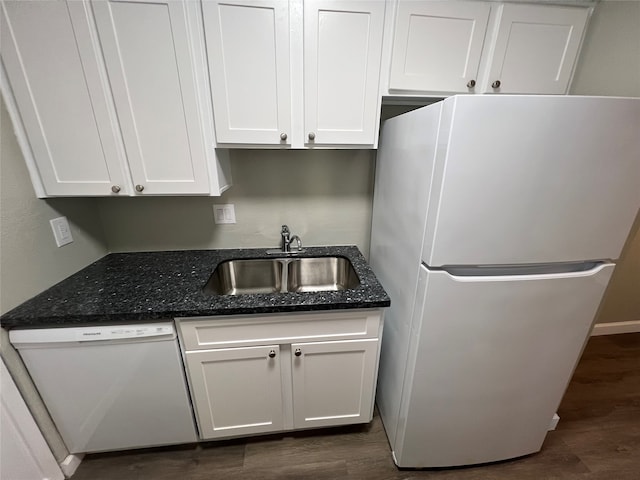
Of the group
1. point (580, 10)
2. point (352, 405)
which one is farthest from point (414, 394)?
point (580, 10)

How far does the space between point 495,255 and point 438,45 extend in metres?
0.96

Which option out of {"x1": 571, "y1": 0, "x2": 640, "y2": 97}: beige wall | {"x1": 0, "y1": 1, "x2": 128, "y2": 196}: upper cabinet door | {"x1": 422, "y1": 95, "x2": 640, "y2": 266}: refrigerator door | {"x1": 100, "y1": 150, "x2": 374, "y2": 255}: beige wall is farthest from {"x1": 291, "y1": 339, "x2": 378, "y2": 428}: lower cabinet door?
{"x1": 571, "y1": 0, "x2": 640, "y2": 97}: beige wall

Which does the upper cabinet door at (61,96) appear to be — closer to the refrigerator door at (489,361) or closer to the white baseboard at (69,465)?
the white baseboard at (69,465)

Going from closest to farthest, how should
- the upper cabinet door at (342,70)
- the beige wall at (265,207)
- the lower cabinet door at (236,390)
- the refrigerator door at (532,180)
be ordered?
the refrigerator door at (532,180) < the upper cabinet door at (342,70) < the lower cabinet door at (236,390) < the beige wall at (265,207)

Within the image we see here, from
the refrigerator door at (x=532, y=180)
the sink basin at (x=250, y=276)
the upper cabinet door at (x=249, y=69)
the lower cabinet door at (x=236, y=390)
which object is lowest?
the lower cabinet door at (x=236, y=390)

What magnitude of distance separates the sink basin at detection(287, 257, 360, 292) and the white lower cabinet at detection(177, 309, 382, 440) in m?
0.47

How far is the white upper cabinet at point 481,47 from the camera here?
41.7 inches

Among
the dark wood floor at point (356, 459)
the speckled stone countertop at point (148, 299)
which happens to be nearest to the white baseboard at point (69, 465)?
the dark wood floor at point (356, 459)

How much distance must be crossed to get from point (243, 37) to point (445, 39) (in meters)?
0.88

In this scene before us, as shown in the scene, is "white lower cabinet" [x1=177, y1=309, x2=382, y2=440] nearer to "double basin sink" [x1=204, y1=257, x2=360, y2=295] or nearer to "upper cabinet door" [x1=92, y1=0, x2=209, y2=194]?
"double basin sink" [x1=204, y1=257, x2=360, y2=295]

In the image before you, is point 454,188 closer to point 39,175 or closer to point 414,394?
point 414,394

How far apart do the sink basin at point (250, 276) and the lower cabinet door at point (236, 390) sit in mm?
479

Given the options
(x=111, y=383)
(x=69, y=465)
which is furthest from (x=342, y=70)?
(x=69, y=465)

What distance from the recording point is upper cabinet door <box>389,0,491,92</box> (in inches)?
41.4
